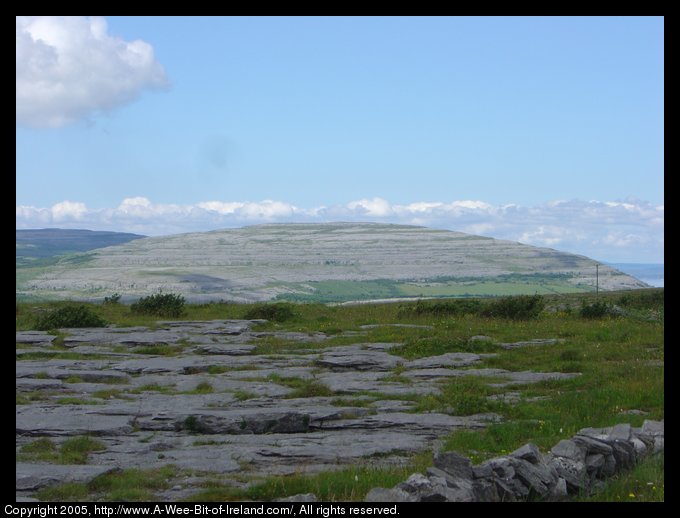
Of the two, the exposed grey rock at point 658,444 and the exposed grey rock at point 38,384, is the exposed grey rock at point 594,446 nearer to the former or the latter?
the exposed grey rock at point 658,444

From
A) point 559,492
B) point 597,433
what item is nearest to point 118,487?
point 559,492

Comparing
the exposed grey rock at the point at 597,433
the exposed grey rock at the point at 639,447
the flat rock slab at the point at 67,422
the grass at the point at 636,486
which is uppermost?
the exposed grey rock at the point at 597,433

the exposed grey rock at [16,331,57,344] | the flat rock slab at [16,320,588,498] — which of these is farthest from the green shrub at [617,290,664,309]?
the exposed grey rock at [16,331,57,344]

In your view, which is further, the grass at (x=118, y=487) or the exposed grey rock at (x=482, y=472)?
the grass at (x=118, y=487)

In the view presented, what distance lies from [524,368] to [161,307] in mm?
21061

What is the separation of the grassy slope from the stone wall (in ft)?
1.35

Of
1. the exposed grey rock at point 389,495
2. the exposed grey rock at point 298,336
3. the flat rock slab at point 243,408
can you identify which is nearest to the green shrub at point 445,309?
the exposed grey rock at point 298,336

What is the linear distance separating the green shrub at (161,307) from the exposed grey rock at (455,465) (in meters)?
28.9

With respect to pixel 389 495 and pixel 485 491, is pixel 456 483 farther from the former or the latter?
pixel 389 495

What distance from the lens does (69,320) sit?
3206 centimetres

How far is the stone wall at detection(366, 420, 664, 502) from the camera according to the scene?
9.12 metres

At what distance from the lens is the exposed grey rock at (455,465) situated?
32.0 feet
